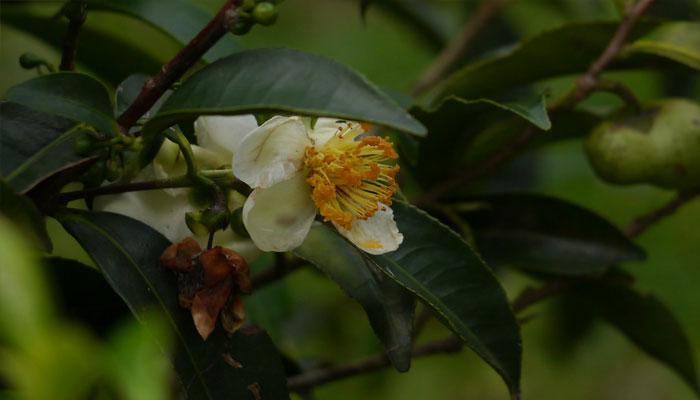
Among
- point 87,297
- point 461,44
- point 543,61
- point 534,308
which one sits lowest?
point 534,308

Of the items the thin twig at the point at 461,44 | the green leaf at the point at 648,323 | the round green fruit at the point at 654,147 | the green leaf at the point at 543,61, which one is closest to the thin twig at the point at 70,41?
the green leaf at the point at 543,61

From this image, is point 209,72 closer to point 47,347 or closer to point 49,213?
point 49,213

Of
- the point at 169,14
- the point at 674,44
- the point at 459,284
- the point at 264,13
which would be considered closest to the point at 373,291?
the point at 459,284

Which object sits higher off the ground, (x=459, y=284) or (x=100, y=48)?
(x=459, y=284)

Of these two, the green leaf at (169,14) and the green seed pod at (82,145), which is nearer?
the green seed pod at (82,145)

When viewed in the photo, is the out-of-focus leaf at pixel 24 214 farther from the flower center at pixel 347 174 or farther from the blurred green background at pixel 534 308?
the blurred green background at pixel 534 308

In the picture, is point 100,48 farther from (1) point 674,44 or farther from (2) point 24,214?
(1) point 674,44

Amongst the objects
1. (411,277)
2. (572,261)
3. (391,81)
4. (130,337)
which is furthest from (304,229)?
(391,81)

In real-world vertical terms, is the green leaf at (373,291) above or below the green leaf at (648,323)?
above

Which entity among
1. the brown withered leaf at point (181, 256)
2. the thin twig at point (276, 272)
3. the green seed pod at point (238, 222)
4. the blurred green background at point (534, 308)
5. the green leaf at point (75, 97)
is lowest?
the blurred green background at point (534, 308)
